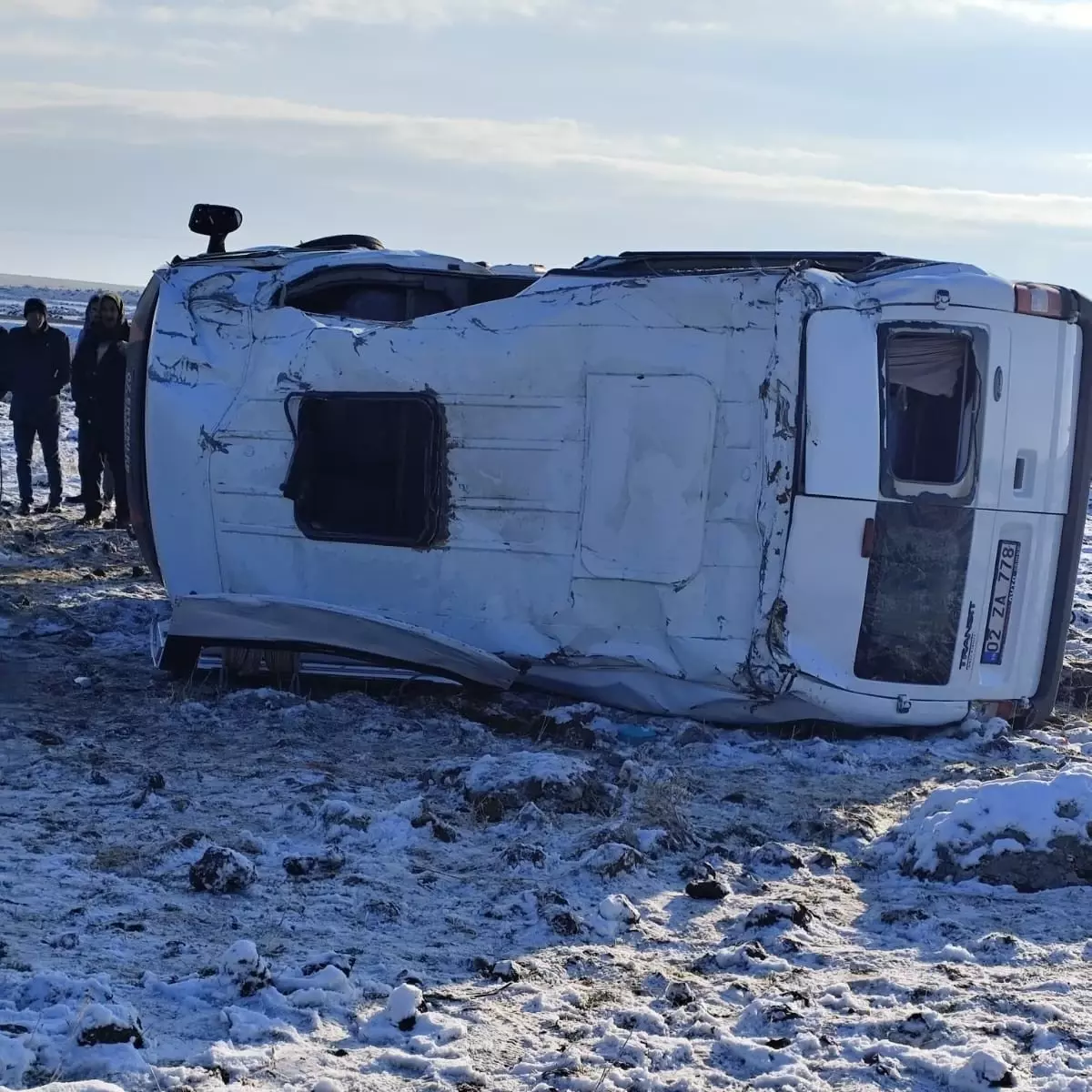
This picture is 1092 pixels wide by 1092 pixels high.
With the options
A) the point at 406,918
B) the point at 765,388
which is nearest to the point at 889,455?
the point at 765,388

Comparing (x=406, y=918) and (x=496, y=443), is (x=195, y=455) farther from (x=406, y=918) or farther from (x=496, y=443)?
(x=406, y=918)

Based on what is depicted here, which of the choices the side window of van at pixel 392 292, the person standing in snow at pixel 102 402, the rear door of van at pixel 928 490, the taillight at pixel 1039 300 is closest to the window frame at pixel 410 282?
the side window of van at pixel 392 292

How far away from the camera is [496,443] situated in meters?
5.90

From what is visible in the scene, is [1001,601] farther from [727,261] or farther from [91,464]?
[91,464]

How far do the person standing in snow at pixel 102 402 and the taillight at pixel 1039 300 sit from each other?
612cm

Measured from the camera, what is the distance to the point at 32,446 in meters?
10.4

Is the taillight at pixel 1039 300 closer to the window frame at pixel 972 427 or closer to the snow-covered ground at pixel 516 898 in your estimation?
the window frame at pixel 972 427

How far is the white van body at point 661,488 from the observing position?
5594mm

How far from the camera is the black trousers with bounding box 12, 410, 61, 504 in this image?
1029 cm

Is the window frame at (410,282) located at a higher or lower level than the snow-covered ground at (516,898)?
higher

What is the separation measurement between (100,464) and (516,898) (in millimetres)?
7084

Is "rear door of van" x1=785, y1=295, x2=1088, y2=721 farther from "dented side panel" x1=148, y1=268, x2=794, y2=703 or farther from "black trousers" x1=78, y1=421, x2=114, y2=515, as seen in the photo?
"black trousers" x1=78, y1=421, x2=114, y2=515

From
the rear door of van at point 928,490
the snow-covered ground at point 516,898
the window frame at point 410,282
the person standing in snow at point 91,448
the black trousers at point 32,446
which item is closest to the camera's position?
the snow-covered ground at point 516,898

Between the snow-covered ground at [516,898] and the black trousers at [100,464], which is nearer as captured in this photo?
the snow-covered ground at [516,898]
